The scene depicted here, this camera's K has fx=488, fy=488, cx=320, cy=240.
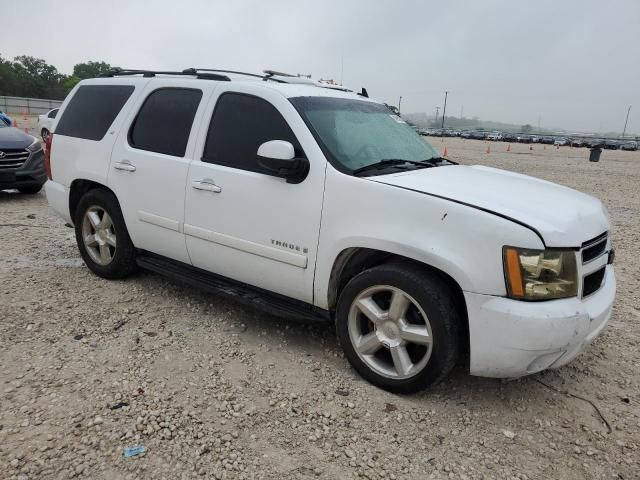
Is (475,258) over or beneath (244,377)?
over

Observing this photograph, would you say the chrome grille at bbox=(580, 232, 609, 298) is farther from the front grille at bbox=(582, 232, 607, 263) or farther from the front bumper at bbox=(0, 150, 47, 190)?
the front bumper at bbox=(0, 150, 47, 190)

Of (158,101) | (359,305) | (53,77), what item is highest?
(53,77)

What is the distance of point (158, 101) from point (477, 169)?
2.63m

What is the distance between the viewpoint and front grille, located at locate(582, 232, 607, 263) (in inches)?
105

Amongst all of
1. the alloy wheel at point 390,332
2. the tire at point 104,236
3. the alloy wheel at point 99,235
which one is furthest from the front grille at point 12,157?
the alloy wheel at point 390,332

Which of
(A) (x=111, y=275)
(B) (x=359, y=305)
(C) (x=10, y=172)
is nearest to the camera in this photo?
(B) (x=359, y=305)

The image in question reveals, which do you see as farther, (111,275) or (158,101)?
(111,275)

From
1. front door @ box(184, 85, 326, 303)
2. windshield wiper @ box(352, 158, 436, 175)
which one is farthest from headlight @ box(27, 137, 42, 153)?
windshield wiper @ box(352, 158, 436, 175)

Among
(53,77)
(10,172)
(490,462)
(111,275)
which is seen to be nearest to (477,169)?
(490,462)

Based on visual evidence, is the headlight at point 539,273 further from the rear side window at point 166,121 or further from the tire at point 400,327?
the rear side window at point 166,121

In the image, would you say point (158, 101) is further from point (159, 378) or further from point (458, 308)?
point (458, 308)

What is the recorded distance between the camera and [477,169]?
12.3ft

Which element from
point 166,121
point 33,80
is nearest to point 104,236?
point 166,121

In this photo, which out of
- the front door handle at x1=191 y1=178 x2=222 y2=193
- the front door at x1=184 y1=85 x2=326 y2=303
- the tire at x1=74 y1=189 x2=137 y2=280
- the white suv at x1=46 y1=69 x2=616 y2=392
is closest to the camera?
the white suv at x1=46 y1=69 x2=616 y2=392
